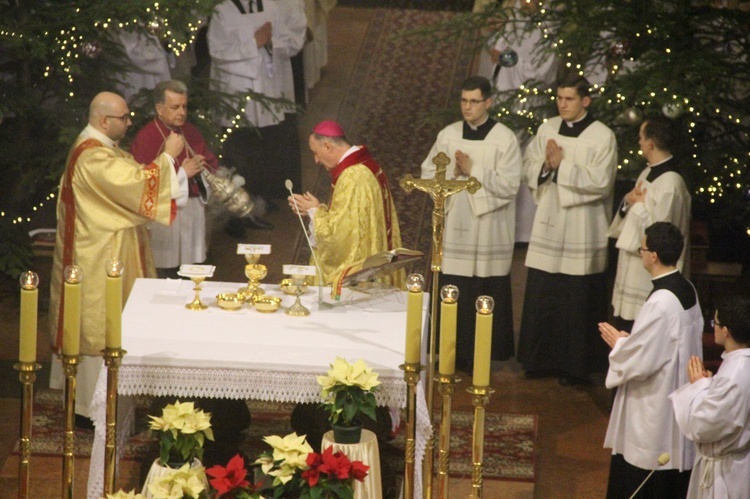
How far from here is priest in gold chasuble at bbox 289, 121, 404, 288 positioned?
22.9 ft

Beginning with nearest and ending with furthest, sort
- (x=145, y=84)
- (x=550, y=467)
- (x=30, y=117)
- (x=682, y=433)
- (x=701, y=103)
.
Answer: (x=682, y=433), (x=550, y=467), (x=701, y=103), (x=30, y=117), (x=145, y=84)

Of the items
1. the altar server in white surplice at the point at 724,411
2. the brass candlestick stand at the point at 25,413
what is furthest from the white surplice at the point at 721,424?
the brass candlestick stand at the point at 25,413

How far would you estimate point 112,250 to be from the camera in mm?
7352

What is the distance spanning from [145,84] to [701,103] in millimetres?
4588

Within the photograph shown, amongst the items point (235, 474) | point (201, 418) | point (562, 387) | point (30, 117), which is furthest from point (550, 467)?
point (30, 117)

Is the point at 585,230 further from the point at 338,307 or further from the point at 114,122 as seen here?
the point at 114,122

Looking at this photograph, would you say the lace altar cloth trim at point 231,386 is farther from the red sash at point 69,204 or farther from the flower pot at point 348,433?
the red sash at point 69,204

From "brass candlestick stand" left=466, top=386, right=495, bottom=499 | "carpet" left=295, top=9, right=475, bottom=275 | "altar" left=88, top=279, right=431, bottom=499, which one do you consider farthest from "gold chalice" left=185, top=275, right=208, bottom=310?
"carpet" left=295, top=9, right=475, bottom=275

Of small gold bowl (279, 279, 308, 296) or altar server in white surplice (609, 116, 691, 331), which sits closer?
small gold bowl (279, 279, 308, 296)

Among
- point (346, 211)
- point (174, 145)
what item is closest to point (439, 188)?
point (346, 211)

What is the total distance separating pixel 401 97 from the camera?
503 inches

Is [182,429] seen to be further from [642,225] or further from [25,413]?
[642,225]

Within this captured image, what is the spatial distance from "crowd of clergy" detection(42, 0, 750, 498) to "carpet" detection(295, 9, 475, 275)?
4.73ft

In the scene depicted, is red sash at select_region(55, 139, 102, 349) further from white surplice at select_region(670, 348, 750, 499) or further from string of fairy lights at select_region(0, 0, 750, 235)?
white surplice at select_region(670, 348, 750, 499)
